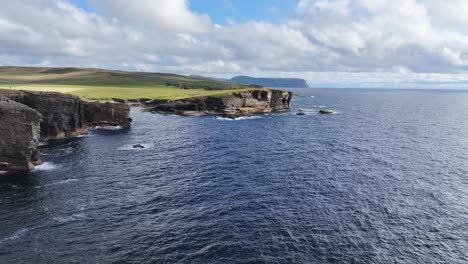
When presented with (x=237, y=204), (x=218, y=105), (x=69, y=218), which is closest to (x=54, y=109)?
(x=69, y=218)

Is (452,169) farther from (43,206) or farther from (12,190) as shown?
(12,190)

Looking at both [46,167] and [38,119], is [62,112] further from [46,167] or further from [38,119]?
[46,167]

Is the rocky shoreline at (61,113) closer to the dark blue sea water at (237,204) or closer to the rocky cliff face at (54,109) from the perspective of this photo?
the rocky cliff face at (54,109)

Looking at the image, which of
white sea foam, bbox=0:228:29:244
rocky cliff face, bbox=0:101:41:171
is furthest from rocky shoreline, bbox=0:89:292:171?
white sea foam, bbox=0:228:29:244

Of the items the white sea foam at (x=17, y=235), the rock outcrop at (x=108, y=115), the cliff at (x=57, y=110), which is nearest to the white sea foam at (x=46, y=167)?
the white sea foam at (x=17, y=235)

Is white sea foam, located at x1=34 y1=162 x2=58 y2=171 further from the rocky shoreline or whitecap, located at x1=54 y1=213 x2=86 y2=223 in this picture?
whitecap, located at x1=54 y1=213 x2=86 y2=223

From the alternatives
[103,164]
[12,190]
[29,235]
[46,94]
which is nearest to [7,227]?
[29,235]
